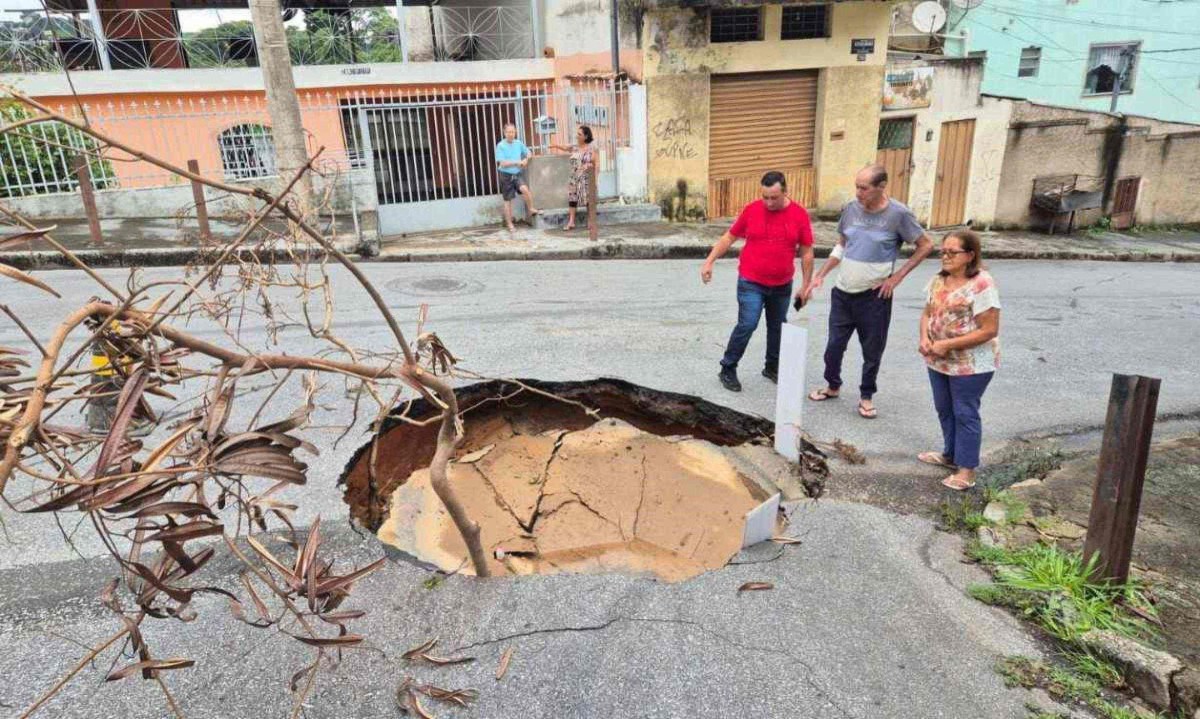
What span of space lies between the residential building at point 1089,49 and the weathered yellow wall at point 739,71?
705cm

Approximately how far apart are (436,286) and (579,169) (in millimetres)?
4505

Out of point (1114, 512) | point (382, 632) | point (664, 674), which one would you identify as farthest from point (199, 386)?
point (1114, 512)

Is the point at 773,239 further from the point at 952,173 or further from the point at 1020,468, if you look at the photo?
the point at 952,173

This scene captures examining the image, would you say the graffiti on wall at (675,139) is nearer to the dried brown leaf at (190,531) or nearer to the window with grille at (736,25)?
the window with grille at (736,25)

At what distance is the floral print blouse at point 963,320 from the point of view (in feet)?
13.2

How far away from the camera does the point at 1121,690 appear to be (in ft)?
9.32

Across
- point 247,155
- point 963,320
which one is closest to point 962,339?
point 963,320

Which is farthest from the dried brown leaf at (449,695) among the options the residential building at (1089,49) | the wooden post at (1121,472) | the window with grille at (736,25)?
the residential building at (1089,49)

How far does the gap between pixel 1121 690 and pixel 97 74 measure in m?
16.4

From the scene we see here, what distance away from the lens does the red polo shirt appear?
5320 millimetres

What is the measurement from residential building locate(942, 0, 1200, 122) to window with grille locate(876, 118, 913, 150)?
19.8 ft

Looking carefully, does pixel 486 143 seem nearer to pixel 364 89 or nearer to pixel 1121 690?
pixel 364 89

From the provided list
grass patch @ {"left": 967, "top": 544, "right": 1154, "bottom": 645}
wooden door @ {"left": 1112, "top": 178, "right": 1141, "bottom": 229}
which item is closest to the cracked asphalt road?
grass patch @ {"left": 967, "top": 544, "right": 1154, "bottom": 645}

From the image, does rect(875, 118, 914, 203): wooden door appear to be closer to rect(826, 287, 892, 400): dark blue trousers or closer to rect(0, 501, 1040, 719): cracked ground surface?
rect(826, 287, 892, 400): dark blue trousers
